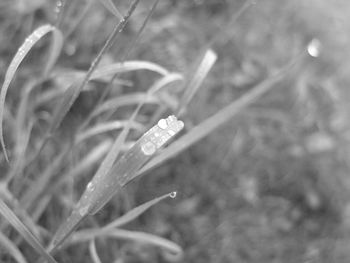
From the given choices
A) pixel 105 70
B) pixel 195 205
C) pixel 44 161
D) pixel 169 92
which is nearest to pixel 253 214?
pixel 195 205

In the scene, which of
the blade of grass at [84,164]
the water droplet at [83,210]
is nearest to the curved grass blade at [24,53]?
the water droplet at [83,210]

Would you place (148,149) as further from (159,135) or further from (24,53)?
(24,53)

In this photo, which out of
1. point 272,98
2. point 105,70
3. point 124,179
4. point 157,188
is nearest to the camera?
point 124,179

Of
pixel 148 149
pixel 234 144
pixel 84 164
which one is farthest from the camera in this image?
pixel 234 144

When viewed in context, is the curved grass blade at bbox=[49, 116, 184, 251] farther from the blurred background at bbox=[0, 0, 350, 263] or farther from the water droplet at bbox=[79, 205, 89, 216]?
the blurred background at bbox=[0, 0, 350, 263]

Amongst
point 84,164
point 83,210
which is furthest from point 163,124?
point 84,164

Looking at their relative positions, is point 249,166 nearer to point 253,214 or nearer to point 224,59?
point 253,214

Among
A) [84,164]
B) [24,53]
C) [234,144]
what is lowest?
[234,144]

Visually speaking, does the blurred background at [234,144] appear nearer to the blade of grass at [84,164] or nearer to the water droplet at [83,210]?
the blade of grass at [84,164]
